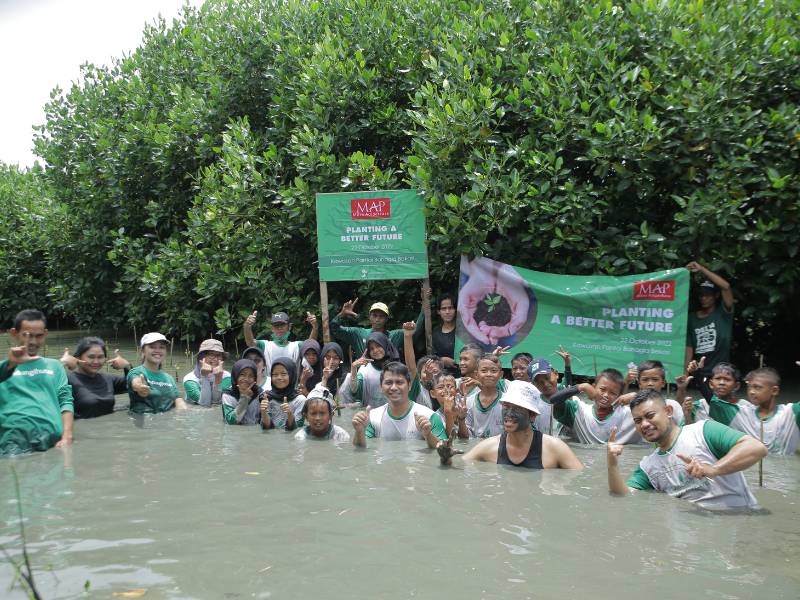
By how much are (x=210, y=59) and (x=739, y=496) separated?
13022mm


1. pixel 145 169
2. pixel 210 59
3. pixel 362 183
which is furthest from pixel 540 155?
pixel 145 169

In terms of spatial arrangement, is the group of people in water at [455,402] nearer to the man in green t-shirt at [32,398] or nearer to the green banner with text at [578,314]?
the man in green t-shirt at [32,398]

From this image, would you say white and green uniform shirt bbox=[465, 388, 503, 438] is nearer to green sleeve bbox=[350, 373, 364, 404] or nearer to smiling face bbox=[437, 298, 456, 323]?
green sleeve bbox=[350, 373, 364, 404]

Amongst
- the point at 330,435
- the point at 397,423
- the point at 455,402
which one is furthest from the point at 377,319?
the point at 455,402

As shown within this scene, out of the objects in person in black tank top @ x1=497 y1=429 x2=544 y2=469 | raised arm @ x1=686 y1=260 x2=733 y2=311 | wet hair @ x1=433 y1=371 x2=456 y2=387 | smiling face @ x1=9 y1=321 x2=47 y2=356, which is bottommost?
person in black tank top @ x1=497 y1=429 x2=544 y2=469

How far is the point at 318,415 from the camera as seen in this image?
26.9 ft

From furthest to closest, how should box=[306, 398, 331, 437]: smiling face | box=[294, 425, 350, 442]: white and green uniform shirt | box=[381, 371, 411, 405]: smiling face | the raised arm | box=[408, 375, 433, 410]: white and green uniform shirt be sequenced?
1. box=[408, 375, 433, 410]: white and green uniform shirt
2. the raised arm
3. box=[294, 425, 350, 442]: white and green uniform shirt
4. box=[306, 398, 331, 437]: smiling face
5. box=[381, 371, 411, 405]: smiling face

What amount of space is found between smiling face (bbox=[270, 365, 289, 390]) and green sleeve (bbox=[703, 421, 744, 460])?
4.62 m

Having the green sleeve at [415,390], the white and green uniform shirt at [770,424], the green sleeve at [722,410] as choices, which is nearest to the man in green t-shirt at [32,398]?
the green sleeve at [415,390]

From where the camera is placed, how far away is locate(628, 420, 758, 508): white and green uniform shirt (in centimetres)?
572

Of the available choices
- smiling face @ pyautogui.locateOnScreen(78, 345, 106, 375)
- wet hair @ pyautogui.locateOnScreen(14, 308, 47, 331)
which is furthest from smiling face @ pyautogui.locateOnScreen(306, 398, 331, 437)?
smiling face @ pyautogui.locateOnScreen(78, 345, 106, 375)

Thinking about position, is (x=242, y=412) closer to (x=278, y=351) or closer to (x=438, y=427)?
(x=278, y=351)

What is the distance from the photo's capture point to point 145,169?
663 inches

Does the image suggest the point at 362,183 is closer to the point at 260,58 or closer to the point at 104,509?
the point at 260,58
